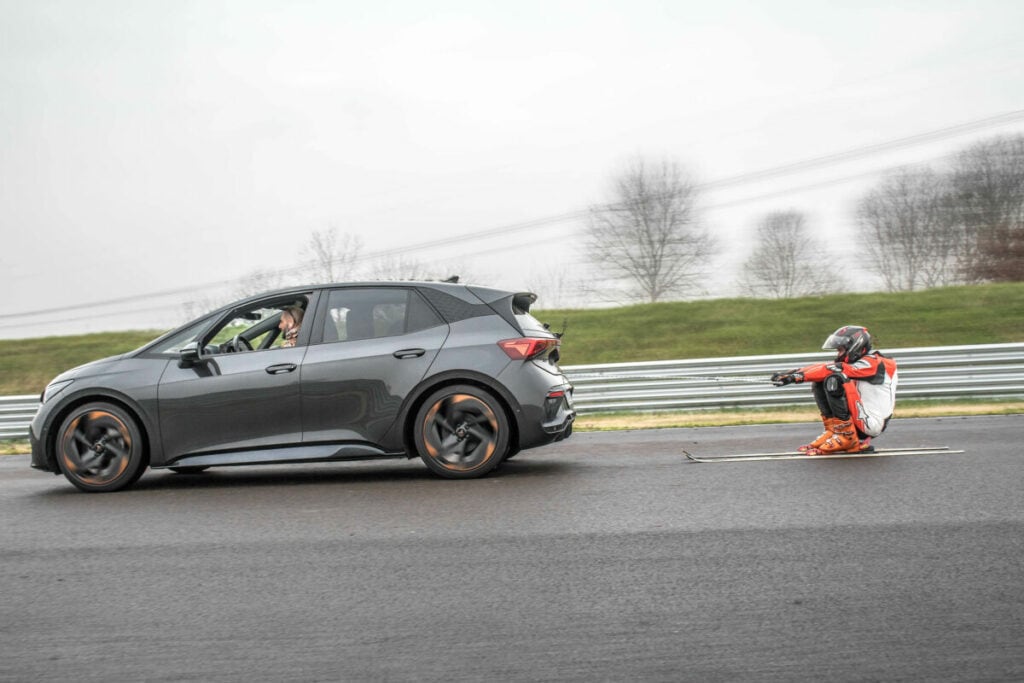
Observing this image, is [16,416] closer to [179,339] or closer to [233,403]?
[179,339]

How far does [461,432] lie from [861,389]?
3.56m

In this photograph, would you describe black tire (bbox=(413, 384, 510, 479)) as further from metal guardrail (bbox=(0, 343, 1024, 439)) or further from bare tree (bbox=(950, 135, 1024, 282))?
bare tree (bbox=(950, 135, 1024, 282))

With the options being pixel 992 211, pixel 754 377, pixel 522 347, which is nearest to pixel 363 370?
pixel 522 347

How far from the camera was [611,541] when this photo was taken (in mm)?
5648

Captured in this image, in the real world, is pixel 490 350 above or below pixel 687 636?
above

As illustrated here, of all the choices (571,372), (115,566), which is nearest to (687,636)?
(115,566)

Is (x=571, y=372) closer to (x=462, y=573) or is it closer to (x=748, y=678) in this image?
(x=462, y=573)

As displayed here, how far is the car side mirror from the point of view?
8227 mm

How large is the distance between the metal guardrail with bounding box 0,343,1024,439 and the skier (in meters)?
5.99

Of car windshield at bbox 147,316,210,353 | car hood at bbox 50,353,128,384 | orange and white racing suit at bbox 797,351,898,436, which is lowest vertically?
orange and white racing suit at bbox 797,351,898,436

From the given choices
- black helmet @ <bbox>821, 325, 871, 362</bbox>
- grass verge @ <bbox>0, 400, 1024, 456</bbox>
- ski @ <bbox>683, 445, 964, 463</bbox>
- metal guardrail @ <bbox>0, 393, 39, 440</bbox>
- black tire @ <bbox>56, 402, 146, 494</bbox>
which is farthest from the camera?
metal guardrail @ <bbox>0, 393, 39, 440</bbox>

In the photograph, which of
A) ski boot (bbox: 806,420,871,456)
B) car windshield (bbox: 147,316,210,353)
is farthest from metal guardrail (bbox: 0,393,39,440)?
ski boot (bbox: 806,420,871,456)

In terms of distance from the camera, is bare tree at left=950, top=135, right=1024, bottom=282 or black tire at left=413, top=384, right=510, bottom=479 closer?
black tire at left=413, top=384, right=510, bottom=479

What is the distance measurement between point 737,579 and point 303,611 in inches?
78.3
